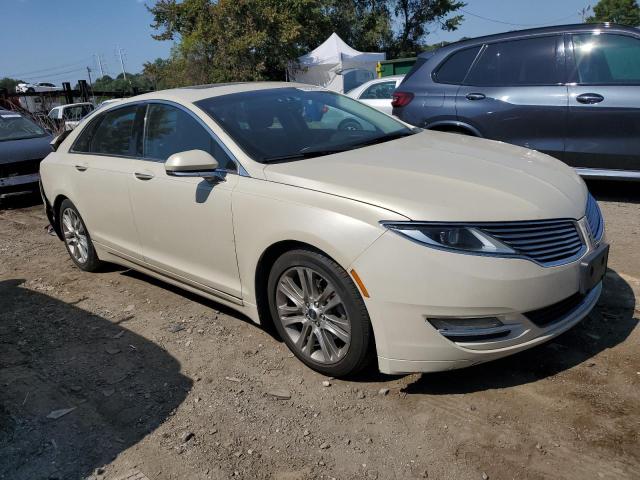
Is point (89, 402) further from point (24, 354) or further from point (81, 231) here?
point (81, 231)

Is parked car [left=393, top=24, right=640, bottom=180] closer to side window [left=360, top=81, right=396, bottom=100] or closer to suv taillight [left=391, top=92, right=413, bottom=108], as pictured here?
suv taillight [left=391, top=92, right=413, bottom=108]

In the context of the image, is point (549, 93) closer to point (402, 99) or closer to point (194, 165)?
point (402, 99)

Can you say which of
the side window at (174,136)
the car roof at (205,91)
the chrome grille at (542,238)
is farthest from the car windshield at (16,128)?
the chrome grille at (542,238)

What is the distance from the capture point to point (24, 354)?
12.5 feet

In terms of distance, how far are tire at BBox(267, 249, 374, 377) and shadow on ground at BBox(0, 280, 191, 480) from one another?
710 millimetres

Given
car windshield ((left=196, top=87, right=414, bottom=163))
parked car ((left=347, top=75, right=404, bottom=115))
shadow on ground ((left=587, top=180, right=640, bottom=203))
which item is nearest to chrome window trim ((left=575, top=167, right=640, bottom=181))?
shadow on ground ((left=587, top=180, right=640, bottom=203))

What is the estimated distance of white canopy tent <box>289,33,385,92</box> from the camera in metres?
26.0

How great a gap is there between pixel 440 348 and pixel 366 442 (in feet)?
1.83

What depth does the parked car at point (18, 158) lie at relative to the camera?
341 inches

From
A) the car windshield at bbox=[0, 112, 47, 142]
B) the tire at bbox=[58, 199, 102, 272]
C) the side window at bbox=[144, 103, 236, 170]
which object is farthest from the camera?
the car windshield at bbox=[0, 112, 47, 142]

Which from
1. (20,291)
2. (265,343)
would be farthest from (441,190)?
(20,291)

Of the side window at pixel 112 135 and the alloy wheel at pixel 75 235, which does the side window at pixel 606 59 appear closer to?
the side window at pixel 112 135

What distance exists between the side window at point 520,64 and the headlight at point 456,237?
399cm

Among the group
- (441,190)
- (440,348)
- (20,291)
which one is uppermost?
(441,190)
